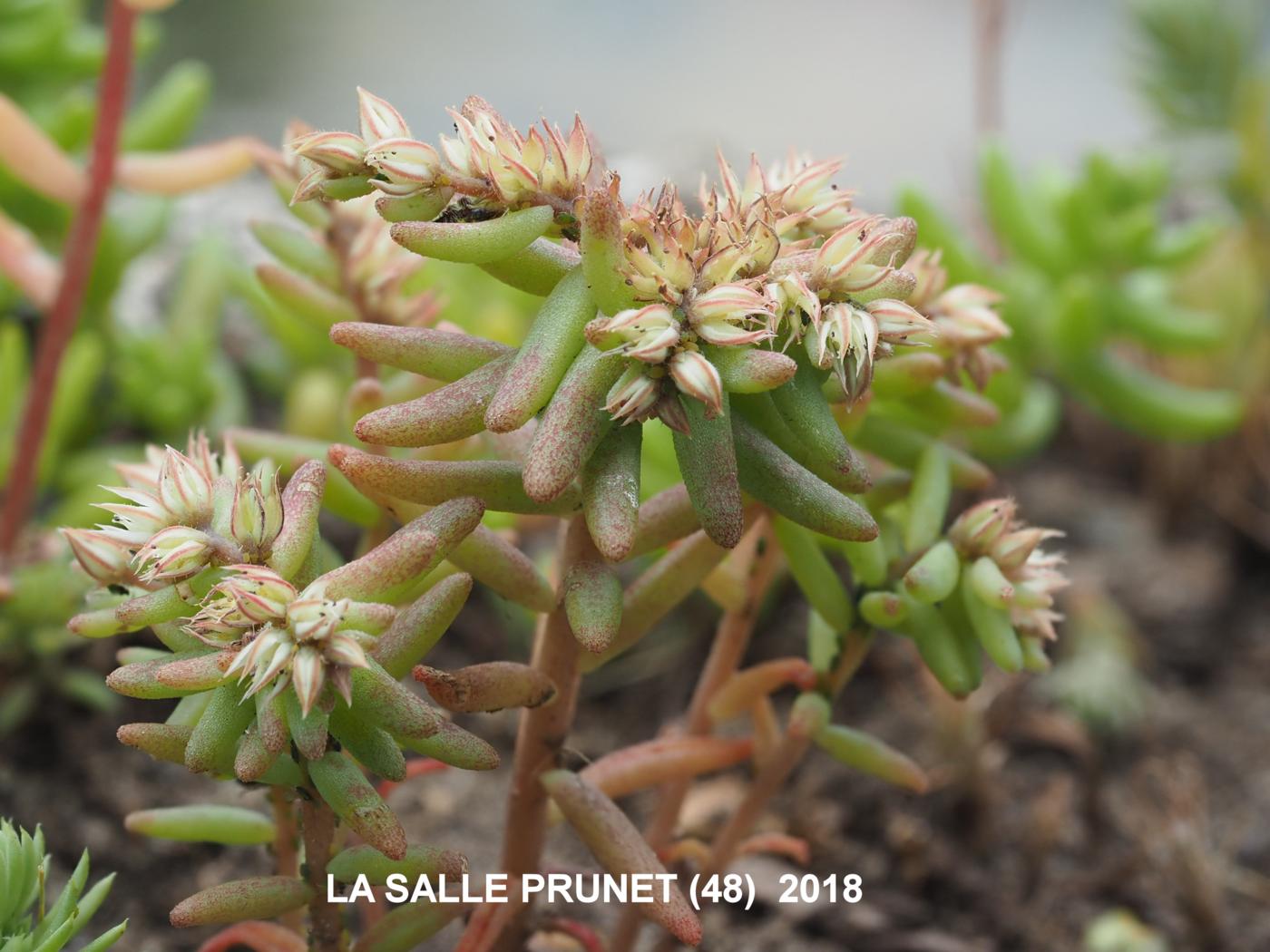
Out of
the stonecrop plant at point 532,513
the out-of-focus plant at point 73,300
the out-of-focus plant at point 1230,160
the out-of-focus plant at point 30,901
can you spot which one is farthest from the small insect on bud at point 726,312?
the out-of-focus plant at point 1230,160

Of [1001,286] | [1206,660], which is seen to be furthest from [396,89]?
[1206,660]

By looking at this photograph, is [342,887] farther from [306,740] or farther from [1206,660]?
[1206,660]

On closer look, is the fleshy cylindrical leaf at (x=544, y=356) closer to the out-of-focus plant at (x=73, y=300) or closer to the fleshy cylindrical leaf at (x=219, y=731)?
the fleshy cylindrical leaf at (x=219, y=731)

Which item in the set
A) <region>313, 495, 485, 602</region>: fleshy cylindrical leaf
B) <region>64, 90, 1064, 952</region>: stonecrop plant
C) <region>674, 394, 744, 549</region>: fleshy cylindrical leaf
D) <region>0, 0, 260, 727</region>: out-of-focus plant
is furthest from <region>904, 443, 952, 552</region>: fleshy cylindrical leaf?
<region>0, 0, 260, 727</region>: out-of-focus plant

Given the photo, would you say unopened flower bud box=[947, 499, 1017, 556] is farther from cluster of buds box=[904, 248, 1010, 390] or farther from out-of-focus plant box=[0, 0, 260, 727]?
out-of-focus plant box=[0, 0, 260, 727]

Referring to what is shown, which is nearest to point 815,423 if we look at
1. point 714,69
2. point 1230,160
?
point 1230,160

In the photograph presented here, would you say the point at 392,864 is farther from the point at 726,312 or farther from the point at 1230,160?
the point at 1230,160
